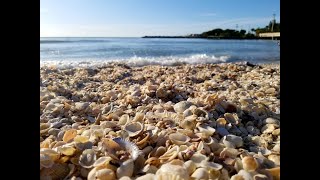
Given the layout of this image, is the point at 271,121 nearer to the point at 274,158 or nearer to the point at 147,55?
the point at 274,158

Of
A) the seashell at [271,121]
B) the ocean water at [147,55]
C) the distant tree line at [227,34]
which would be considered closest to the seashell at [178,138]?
the seashell at [271,121]

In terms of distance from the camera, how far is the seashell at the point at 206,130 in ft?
5.82

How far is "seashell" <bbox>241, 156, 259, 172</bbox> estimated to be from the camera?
1.34 metres

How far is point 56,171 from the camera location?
1352mm

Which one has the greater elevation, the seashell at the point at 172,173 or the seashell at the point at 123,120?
the seashell at the point at 123,120

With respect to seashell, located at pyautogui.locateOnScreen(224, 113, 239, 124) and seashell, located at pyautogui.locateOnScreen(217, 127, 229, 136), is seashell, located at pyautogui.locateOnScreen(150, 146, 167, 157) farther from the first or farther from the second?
seashell, located at pyautogui.locateOnScreen(224, 113, 239, 124)

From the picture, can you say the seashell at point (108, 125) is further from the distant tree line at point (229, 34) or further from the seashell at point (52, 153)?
the distant tree line at point (229, 34)

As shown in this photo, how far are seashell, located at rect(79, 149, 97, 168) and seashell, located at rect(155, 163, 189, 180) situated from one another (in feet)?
1.25

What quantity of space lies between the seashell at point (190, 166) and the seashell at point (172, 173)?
48 mm

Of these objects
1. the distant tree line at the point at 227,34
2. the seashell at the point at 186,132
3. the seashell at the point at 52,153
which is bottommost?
the seashell at the point at 52,153

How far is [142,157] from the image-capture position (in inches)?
57.4

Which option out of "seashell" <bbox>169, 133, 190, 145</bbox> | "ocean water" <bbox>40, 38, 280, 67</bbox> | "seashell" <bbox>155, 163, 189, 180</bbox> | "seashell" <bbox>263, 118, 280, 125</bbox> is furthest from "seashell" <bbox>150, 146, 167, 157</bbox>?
"ocean water" <bbox>40, 38, 280, 67</bbox>
